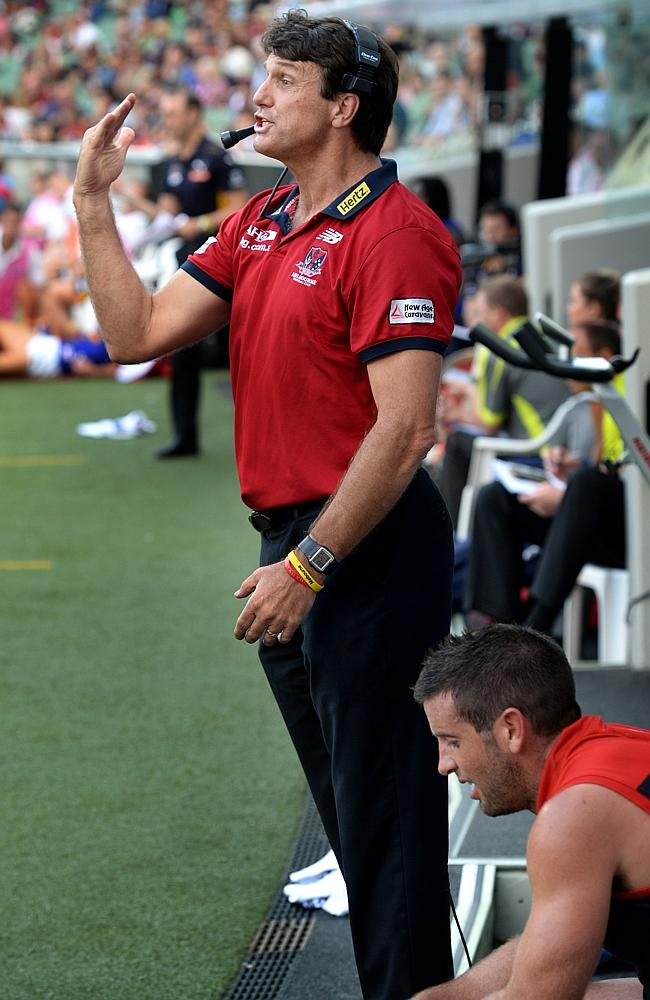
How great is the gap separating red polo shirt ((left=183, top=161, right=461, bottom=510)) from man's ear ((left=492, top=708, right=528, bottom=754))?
0.43 metres

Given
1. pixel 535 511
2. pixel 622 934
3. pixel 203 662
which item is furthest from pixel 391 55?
pixel 203 662

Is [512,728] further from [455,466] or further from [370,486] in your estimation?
[455,466]

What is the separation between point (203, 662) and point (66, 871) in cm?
175

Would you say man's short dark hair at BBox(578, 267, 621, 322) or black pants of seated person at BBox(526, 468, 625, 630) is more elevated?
man's short dark hair at BBox(578, 267, 621, 322)

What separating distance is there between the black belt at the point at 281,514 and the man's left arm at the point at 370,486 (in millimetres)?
155

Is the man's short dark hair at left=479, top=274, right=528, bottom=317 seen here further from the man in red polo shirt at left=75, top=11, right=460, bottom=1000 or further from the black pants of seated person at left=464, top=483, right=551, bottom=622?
the man in red polo shirt at left=75, top=11, right=460, bottom=1000

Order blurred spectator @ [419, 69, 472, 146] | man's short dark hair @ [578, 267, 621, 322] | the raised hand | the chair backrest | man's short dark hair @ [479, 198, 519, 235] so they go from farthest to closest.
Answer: blurred spectator @ [419, 69, 472, 146]
man's short dark hair @ [479, 198, 519, 235]
man's short dark hair @ [578, 267, 621, 322]
the chair backrest
the raised hand

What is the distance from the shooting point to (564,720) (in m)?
2.21

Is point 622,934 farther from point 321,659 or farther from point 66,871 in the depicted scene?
point 66,871

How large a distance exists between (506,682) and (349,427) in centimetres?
54

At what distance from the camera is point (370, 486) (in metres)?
2.35

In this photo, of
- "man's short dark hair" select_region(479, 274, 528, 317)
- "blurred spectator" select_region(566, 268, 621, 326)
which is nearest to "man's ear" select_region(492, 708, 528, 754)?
"blurred spectator" select_region(566, 268, 621, 326)

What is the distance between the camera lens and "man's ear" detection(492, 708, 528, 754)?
218 centimetres

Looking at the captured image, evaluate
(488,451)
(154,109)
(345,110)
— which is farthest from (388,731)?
(154,109)
